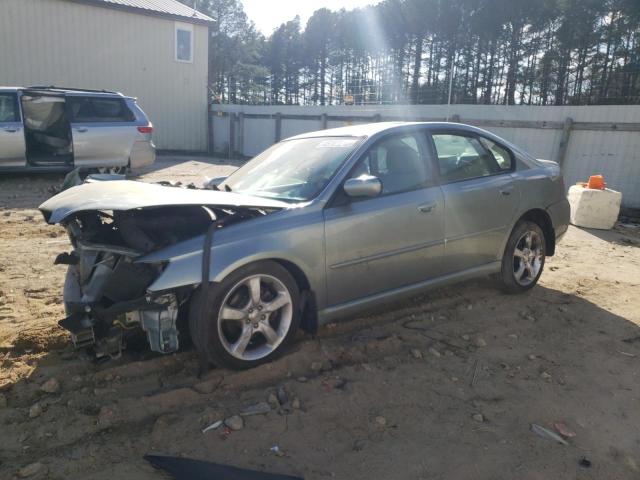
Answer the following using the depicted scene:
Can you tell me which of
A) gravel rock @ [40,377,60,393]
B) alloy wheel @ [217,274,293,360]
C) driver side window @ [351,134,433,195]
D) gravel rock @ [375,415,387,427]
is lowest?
gravel rock @ [375,415,387,427]

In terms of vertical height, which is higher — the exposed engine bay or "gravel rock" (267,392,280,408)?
the exposed engine bay

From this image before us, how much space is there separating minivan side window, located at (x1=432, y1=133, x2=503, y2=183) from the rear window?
8.96 metres

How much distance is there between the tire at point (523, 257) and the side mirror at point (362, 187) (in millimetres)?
1879

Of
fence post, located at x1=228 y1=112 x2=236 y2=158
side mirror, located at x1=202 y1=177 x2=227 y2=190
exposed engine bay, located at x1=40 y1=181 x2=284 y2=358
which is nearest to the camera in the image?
exposed engine bay, located at x1=40 y1=181 x2=284 y2=358

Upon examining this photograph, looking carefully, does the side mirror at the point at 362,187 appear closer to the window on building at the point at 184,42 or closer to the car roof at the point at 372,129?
the car roof at the point at 372,129

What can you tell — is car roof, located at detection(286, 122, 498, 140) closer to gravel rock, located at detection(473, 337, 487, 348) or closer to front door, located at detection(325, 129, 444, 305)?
front door, located at detection(325, 129, 444, 305)

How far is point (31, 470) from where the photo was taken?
2.31 m

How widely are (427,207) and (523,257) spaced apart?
1.45 meters

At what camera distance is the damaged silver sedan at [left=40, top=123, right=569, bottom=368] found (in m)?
2.97

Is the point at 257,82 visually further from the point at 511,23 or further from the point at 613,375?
the point at 613,375

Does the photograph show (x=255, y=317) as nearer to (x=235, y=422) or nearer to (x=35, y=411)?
(x=235, y=422)

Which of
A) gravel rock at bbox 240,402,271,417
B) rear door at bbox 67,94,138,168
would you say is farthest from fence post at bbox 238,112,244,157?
gravel rock at bbox 240,402,271,417

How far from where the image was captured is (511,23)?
1045 inches

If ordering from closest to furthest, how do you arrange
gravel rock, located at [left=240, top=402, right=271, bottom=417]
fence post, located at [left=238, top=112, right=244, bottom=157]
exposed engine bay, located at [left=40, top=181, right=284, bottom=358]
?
1. gravel rock, located at [left=240, top=402, right=271, bottom=417]
2. exposed engine bay, located at [left=40, top=181, right=284, bottom=358]
3. fence post, located at [left=238, top=112, right=244, bottom=157]
